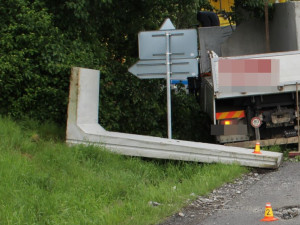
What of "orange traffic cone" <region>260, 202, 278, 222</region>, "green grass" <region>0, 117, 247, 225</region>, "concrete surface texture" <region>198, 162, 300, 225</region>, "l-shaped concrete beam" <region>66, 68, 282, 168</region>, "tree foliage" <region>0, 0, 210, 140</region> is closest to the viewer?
"orange traffic cone" <region>260, 202, 278, 222</region>

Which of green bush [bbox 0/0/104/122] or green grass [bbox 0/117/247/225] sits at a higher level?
green bush [bbox 0/0/104/122]

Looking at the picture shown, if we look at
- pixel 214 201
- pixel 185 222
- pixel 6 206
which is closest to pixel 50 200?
pixel 6 206

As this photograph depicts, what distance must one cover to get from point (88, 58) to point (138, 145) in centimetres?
236

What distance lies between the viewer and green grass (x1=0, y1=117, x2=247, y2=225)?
6.94 meters

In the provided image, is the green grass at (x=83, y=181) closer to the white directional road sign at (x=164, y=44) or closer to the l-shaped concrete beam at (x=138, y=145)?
the l-shaped concrete beam at (x=138, y=145)

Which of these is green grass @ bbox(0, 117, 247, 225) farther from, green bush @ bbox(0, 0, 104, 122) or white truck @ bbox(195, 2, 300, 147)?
white truck @ bbox(195, 2, 300, 147)

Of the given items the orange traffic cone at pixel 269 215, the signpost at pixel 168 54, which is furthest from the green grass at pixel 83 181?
the signpost at pixel 168 54

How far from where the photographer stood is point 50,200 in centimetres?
723

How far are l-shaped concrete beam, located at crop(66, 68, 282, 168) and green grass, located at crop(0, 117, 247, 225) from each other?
19cm

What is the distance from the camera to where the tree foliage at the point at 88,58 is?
35.9 feet

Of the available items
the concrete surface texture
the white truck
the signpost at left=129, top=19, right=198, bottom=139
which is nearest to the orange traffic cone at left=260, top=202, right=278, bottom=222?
the concrete surface texture

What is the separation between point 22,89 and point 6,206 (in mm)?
4539

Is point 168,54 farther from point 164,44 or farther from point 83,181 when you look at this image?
point 83,181

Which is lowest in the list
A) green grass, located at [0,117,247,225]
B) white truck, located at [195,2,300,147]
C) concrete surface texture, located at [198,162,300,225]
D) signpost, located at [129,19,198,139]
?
concrete surface texture, located at [198,162,300,225]
